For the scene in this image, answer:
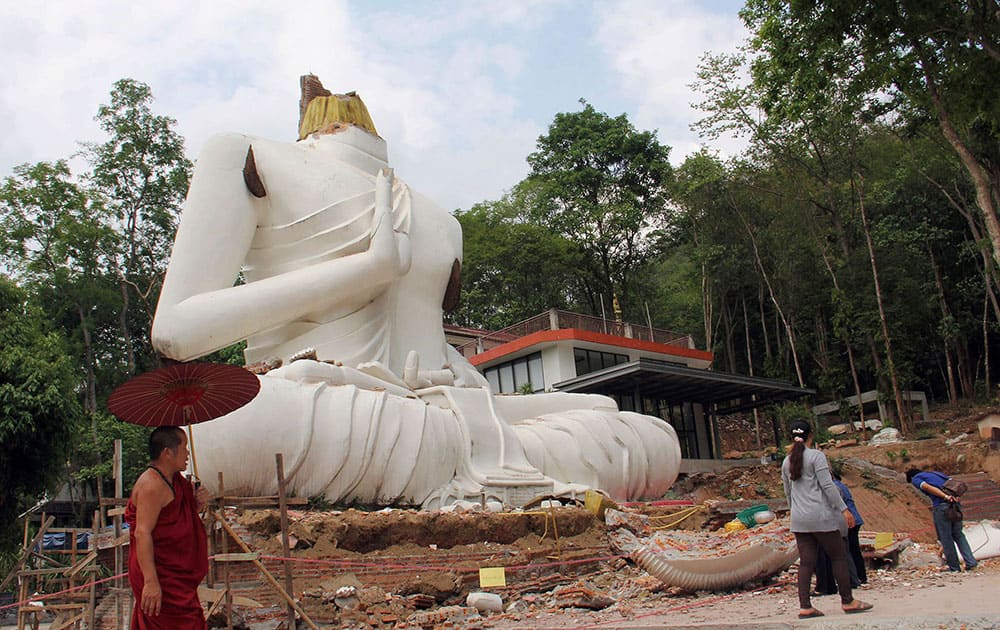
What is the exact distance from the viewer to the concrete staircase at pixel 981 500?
13.6 metres

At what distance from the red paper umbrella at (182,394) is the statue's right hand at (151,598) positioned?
1.01 meters

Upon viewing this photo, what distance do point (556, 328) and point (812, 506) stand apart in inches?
723

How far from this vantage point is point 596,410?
423 inches

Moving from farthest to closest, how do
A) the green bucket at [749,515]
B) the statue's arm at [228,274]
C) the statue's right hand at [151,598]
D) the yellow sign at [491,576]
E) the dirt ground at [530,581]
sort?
1. the green bucket at [749,515]
2. the statue's arm at [228,274]
3. the yellow sign at [491,576]
4. the dirt ground at [530,581]
5. the statue's right hand at [151,598]

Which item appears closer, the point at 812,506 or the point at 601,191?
the point at 812,506

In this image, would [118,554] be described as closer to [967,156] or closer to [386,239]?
[386,239]

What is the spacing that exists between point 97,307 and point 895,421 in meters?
22.1

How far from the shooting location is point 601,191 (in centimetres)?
3056

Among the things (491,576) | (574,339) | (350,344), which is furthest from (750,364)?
(491,576)

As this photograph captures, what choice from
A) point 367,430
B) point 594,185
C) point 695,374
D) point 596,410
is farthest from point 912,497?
point 594,185

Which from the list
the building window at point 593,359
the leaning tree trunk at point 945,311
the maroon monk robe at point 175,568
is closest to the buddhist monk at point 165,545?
the maroon monk robe at point 175,568

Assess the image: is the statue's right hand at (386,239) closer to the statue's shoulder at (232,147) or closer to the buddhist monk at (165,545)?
the statue's shoulder at (232,147)

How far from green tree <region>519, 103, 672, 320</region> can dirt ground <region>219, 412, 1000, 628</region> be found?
70.7 feet

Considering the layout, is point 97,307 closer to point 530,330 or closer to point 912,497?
point 530,330
